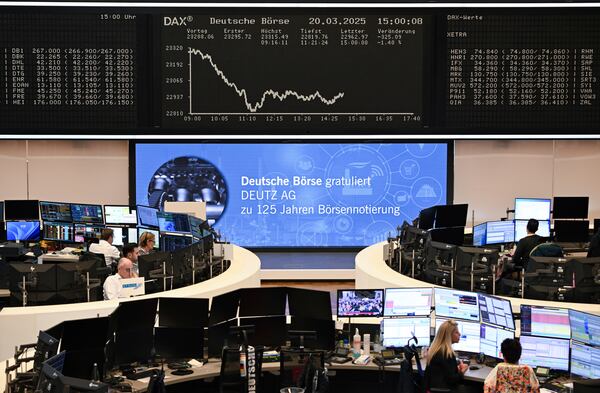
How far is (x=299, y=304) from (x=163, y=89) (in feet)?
18.4

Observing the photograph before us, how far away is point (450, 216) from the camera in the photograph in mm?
11492

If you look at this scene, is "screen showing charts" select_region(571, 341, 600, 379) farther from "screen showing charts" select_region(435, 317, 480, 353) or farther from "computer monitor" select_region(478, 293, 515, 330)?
"screen showing charts" select_region(435, 317, 480, 353)

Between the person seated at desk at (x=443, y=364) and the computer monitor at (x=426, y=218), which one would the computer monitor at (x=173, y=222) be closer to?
the computer monitor at (x=426, y=218)

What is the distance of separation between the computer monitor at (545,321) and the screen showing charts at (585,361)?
0.45 feet

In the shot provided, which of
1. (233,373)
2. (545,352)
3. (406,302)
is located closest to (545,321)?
(545,352)

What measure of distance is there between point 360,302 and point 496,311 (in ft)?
3.56

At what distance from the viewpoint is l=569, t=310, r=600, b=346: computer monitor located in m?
6.43

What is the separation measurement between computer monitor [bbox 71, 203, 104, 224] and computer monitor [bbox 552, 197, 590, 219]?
5.78 metres

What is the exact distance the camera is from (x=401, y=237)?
10461 mm

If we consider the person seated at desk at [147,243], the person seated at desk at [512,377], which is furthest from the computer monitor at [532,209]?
the person seated at desk at [512,377]

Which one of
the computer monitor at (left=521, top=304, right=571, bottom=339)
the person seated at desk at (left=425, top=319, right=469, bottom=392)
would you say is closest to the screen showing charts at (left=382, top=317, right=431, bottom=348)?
the person seated at desk at (left=425, top=319, right=469, bottom=392)

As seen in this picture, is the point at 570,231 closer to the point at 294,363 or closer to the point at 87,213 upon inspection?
the point at 294,363

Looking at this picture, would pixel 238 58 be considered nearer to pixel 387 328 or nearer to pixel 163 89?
pixel 163 89

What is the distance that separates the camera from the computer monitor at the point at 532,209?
12297 millimetres
